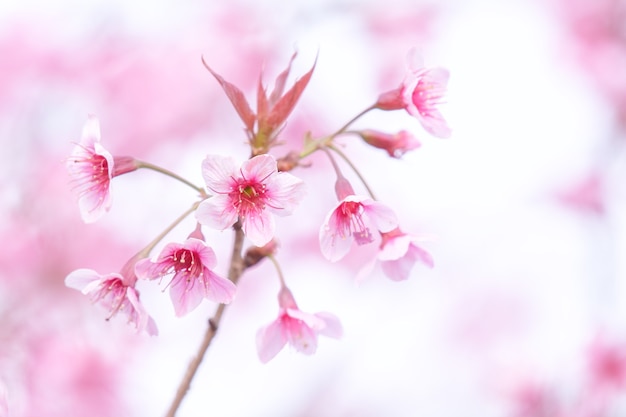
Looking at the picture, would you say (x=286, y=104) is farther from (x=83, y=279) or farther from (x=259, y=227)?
(x=83, y=279)

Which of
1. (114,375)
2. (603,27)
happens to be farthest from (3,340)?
(603,27)

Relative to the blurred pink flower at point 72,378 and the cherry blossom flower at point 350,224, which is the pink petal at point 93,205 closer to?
the cherry blossom flower at point 350,224

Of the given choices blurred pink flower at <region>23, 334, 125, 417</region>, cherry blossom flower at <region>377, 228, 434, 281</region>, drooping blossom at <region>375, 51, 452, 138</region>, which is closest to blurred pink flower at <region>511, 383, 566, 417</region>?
blurred pink flower at <region>23, 334, 125, 417</region>

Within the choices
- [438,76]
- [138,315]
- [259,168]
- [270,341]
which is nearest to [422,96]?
[438,76]

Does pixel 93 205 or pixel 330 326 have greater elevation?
pixel 93 205

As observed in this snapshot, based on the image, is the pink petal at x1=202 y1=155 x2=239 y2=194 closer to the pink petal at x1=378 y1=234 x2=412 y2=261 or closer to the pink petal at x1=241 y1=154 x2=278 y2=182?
the pink petal at x1=241 y1=154 x2=278 y2=182

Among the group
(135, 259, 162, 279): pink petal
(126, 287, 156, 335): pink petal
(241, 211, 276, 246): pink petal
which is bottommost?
(126, 287, 156, 335): pink petal

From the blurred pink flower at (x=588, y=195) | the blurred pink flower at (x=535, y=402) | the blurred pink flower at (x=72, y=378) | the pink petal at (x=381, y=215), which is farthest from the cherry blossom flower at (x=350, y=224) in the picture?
the blurred pink flower at (x=588, y=195)
